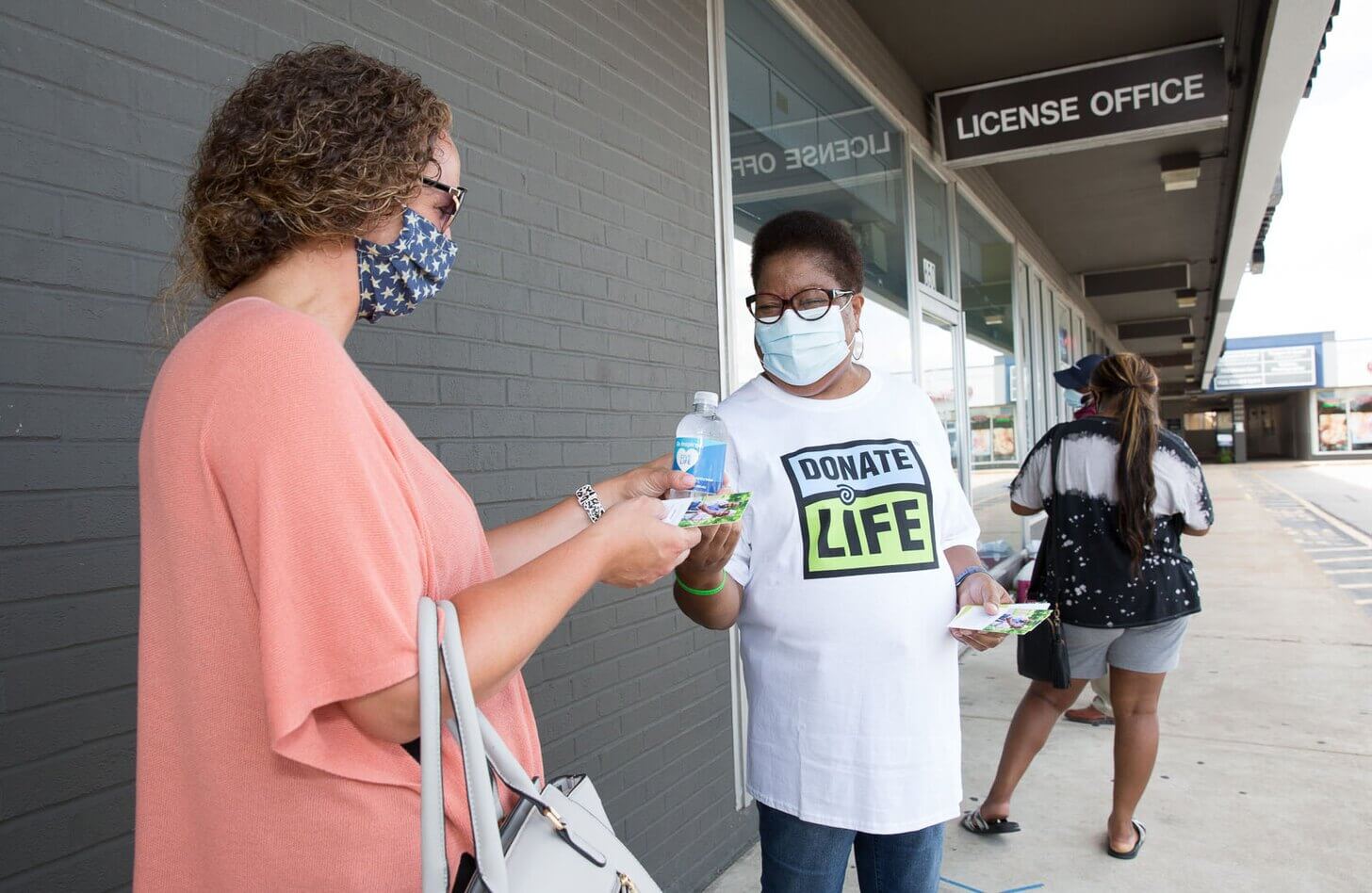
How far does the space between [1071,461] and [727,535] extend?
2.36m

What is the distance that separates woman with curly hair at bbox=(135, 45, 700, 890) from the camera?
3.07ft

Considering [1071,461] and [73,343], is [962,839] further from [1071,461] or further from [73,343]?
[73,343]

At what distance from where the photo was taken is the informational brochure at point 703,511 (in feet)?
4.38

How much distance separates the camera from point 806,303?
2.10 meters

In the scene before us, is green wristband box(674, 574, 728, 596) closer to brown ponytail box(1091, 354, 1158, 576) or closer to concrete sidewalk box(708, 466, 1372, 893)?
concrete sidewalk box(708, 466, 1372, 893)

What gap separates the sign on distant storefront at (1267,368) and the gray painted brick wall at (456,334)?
45083 millimetres

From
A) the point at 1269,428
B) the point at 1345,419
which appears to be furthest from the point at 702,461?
the point at 1269,428

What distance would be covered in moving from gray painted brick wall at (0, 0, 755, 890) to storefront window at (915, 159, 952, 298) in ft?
11.4

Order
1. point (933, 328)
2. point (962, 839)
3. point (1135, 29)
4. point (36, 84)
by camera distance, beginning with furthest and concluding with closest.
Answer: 1. point (933, 328)
2. point (1135, 29)
3. point (962, 839)
4. point (36, 84)

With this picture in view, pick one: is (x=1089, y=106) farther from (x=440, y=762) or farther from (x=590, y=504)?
(x=440, y=762)

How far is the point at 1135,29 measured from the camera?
20.0 ft

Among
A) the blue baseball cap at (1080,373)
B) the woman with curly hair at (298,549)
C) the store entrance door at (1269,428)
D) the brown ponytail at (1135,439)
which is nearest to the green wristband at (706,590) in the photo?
the woman with curly hair at (298,549)

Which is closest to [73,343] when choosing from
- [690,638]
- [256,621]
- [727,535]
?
[256,621]

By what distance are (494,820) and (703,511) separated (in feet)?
1.82
